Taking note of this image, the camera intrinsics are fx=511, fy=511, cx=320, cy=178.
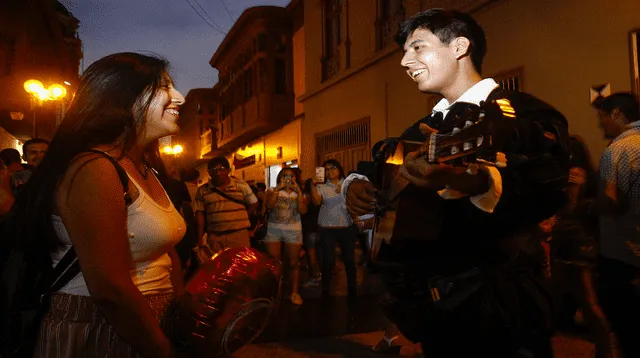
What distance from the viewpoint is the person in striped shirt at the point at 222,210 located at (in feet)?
21.4

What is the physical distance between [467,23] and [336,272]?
8048mm

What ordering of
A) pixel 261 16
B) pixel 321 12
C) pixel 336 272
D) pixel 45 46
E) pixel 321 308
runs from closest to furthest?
pixel 321 308, pixel 336 272, pixel 321 12, pixel 261 16, pixel 45 46

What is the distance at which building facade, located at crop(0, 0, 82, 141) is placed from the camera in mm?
18797

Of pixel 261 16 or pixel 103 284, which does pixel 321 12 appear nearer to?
pixel 261 16

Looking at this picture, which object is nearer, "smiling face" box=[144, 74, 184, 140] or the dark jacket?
the dark jacket

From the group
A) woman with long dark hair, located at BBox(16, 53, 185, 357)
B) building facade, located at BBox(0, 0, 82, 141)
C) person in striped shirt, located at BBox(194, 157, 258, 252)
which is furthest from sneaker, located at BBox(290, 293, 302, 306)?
building facade, located at BBox(0, 0, 82, 141)

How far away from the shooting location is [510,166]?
156cm

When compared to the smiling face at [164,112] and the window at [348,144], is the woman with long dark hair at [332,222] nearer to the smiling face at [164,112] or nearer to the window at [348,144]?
the window at [348,144]

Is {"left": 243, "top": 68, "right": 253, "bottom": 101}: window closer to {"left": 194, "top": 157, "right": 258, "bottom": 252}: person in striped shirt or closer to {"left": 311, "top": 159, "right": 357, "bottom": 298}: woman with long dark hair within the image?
{"left": 311, "top": 159, "right": 357, "bottom": 298}: woman with long dark hair

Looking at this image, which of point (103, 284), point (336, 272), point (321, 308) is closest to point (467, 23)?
point (103, 284)

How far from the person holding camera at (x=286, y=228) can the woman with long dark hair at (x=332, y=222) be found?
409 millimetres

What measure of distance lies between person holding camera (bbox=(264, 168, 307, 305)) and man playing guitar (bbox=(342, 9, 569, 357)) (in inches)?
197

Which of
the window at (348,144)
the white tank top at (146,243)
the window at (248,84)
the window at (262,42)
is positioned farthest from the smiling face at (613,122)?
the window at (248,84)

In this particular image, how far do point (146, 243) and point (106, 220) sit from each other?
0.24 meters
